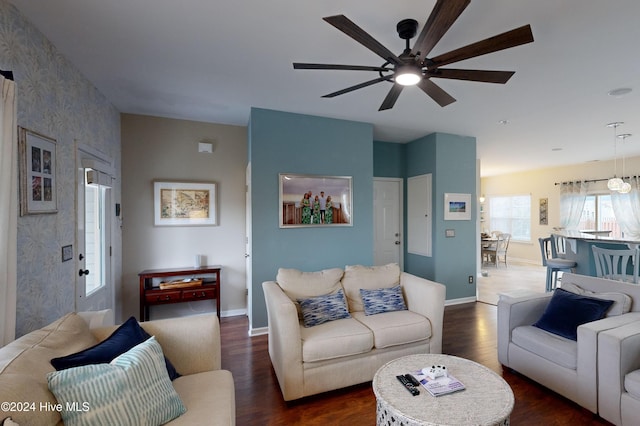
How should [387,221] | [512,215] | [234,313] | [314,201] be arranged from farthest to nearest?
1. [512,215]
2. [387,221]
3. [234,313]
4. [314,201]

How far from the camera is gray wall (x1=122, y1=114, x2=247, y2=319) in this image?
3656 millimetres

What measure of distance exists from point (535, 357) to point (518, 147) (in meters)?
4.49

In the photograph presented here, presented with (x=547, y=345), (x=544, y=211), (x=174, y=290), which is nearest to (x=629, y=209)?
(x=544, y=211)

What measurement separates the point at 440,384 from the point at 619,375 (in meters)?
1.22

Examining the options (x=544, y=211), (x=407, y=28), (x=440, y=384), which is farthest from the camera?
(x=544, y=211)

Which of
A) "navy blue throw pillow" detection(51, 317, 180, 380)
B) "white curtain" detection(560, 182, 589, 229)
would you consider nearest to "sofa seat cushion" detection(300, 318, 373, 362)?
"navy blue throw pillow" detection(51, 317, 180, 380)

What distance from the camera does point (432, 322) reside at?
2535 mm

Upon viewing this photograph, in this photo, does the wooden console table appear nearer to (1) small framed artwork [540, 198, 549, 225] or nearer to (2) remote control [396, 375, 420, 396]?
(2) remote control [396, 375, 420, 396]

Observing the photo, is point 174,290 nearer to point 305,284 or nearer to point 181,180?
point 181,180

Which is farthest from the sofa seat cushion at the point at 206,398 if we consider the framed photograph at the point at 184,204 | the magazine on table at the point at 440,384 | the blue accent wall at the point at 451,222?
the blue accent wall at the point at 451,222

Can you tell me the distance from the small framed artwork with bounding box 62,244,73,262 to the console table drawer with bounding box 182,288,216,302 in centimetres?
137

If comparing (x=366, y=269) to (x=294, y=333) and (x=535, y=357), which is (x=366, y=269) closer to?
(x=294, y=333)

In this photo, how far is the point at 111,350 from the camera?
140 cm

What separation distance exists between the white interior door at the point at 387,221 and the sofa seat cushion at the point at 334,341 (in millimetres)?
2824
